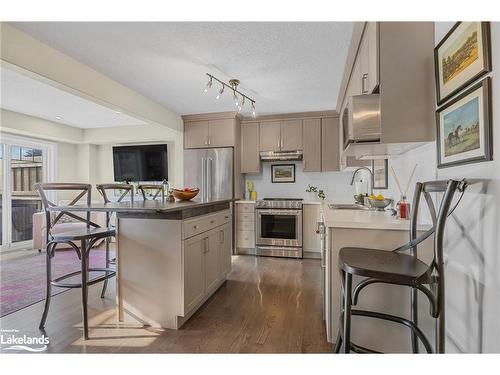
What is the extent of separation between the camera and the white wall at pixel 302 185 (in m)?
4.46

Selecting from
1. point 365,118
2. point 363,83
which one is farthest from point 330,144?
point 365,118

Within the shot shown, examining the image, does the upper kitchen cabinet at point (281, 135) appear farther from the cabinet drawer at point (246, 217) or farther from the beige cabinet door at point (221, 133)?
the cabinet drawer at point (246, 217)

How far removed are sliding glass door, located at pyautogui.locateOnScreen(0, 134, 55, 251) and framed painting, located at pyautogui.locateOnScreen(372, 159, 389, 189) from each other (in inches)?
228

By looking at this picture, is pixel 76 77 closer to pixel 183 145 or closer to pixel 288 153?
pixel 183 145

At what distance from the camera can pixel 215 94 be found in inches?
135

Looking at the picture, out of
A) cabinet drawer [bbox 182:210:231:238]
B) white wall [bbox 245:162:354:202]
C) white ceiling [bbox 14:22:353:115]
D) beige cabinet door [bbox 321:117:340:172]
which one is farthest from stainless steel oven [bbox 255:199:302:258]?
white ceiling [bbox 14:22:353:115]

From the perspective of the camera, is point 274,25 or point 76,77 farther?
point 76,77

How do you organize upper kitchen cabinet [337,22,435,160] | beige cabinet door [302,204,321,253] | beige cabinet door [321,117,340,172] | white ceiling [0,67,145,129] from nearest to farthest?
upper kitchen cabinet [337,22,435,160], white ceiling [0,67,145,129], beige cabinet door [302,204,321,253], beige cabinet door [321,117,340,172]

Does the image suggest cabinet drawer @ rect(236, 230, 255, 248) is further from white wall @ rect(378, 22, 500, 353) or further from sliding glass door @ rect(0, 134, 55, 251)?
sliding glass door @ rect(0, 134, 55, 251)

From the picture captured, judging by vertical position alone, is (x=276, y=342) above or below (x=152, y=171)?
below

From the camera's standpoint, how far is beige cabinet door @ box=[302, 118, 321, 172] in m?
4.25

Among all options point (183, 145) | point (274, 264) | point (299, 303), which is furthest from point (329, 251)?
point (183, 145)
